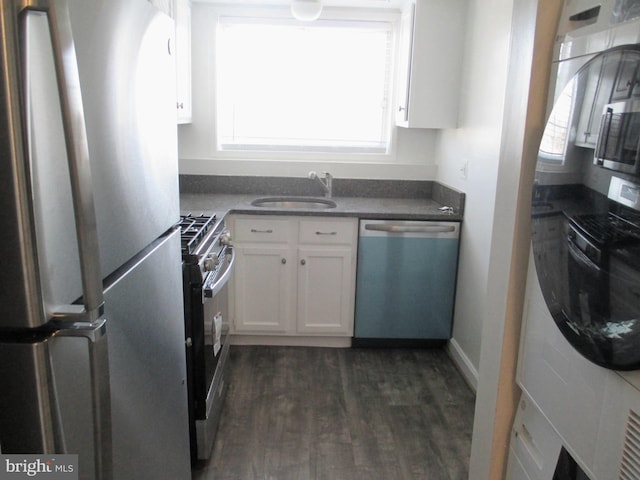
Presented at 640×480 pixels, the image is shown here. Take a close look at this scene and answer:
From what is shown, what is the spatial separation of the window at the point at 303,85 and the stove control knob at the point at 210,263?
1.69 metres

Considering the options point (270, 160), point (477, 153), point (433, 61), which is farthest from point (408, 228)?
point (270, 160)

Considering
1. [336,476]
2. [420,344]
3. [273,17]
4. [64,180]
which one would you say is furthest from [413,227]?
[64,180]

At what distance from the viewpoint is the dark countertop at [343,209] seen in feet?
10.1

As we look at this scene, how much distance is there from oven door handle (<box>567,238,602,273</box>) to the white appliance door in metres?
0.94

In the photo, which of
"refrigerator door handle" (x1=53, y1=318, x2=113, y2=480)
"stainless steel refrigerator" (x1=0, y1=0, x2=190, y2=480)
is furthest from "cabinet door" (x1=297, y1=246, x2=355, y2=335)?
"refrigerator door handle" (x1=53, y1=318, x2=113, y2=480)

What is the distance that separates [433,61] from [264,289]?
68.4 inches

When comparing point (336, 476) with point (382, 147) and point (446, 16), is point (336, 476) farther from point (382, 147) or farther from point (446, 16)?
point (446, 16)

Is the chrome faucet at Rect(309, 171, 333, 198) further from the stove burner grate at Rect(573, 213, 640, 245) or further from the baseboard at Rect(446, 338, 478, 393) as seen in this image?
the stove burner grate at Rect(573, 213, 640, 245)

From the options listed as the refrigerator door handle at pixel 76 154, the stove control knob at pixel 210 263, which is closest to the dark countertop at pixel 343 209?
the stove control knob at pixel 210 263

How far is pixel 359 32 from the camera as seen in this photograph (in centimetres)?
357

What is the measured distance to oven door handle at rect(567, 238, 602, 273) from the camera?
105 cm

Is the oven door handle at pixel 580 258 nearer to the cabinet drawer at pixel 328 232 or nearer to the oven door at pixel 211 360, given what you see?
the oven door at pixel 211 360

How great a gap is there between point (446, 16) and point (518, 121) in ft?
6.39

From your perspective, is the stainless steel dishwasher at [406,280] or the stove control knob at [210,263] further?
the stainless steel dishwasher at [406,280]
